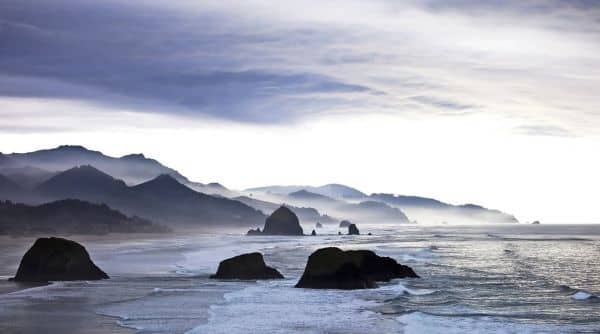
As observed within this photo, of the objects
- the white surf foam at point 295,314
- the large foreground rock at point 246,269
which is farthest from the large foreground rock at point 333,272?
the large foreground rock at point 246,269

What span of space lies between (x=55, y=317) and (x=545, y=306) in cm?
2432

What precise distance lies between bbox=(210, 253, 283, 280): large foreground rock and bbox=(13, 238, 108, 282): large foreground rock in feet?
30.2

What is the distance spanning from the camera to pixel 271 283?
49.5 metres

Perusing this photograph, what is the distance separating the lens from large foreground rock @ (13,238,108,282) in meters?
49.0

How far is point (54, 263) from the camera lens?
49.7m

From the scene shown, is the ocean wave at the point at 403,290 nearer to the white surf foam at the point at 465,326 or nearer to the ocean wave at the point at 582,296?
the ocean wave at the point at 582,296

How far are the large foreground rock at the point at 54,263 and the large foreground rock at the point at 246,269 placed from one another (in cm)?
919

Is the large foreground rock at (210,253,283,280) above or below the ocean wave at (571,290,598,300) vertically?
above

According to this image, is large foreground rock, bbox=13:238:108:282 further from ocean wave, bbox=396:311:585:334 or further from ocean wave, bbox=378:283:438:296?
ocean wave, bbox=396:311:585:334

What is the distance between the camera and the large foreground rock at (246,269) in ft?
173

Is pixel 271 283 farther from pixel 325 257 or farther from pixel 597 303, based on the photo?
pixel 597 303

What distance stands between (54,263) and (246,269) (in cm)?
1293

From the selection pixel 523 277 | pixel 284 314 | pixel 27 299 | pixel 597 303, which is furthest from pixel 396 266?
pixel 27 299

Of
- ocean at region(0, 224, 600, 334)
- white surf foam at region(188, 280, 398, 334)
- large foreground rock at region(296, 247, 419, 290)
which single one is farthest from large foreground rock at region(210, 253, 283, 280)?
white surf foam at region(188, 280, 398, 334)
